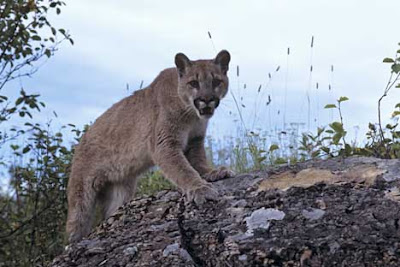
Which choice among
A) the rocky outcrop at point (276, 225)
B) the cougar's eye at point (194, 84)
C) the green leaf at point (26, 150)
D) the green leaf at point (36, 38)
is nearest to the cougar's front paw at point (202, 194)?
the rocky outcrop at point (276, 225)

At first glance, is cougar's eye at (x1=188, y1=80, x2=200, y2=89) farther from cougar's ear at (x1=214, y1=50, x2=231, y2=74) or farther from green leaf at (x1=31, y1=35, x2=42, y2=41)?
green leaf at (x1=31, y1=35, x2=42, y2=41)

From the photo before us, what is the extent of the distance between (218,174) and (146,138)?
116cm

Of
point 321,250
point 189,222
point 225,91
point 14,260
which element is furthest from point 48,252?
point 321,250

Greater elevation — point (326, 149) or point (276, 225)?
point (326, 149)

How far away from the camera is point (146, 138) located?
6.38 meters

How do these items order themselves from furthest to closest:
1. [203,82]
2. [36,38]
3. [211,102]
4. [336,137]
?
[36,38]
[203,82]
[211,102]
[336,137]

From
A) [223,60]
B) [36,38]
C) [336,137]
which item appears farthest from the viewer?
[36,38]

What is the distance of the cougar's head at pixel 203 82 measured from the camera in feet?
19.7

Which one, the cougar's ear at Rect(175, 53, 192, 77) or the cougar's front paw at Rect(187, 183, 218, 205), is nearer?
the cougar's front paw at Rect(187, 183, 218, 205)

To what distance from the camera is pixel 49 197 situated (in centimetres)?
775

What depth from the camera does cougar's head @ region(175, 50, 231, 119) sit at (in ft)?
19.7

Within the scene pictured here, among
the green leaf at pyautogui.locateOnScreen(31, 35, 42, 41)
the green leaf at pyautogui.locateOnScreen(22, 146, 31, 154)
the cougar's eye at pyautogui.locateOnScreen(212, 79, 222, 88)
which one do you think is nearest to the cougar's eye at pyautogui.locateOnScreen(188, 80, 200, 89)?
the cougar's eye at pyautogui.locateOnScreen(212, 79, 222, 88)

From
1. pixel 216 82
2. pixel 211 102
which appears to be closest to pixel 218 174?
pixel 211 102

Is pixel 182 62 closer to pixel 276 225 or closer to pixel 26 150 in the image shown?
pixel 26 150
